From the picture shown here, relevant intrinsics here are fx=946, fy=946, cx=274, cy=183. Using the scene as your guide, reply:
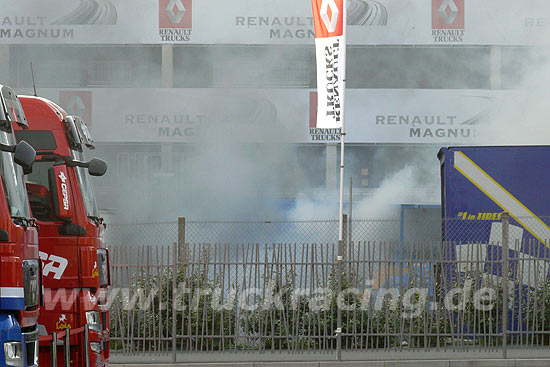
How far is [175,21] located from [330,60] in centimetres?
1208

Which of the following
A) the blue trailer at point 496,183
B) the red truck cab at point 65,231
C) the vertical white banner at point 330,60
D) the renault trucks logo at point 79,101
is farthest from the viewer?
the renault trucks logo at point 79,101

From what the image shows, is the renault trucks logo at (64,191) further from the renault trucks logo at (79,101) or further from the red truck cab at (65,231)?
the renault trucks logo at (79,101)

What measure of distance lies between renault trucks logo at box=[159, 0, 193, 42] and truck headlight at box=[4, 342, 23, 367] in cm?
1887

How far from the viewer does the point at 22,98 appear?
27.4 ft

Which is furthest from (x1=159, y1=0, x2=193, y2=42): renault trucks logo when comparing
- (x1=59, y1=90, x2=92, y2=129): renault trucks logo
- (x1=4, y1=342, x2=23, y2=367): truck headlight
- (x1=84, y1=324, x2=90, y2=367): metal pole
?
(x1=4, y1=342, x2=23, y2=367): truck headlight

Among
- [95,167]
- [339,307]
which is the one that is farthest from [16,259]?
[339,307]

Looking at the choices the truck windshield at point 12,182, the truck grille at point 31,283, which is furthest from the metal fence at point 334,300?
the truck grille at point 31,283

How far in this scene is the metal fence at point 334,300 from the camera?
11.4 m

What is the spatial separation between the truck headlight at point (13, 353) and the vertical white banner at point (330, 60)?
7.32 meters

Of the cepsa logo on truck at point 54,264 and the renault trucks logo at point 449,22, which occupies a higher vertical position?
the renault trucks logo at point 449,22

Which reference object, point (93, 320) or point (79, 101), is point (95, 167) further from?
point (79, 101)

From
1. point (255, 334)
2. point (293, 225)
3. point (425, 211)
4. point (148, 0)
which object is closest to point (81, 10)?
point (148, 0)

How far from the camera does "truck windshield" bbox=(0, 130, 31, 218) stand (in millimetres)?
5516

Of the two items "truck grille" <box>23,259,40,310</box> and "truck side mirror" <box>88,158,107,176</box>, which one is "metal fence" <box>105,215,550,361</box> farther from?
"truck grille" <box>23,259,40,310</box>
